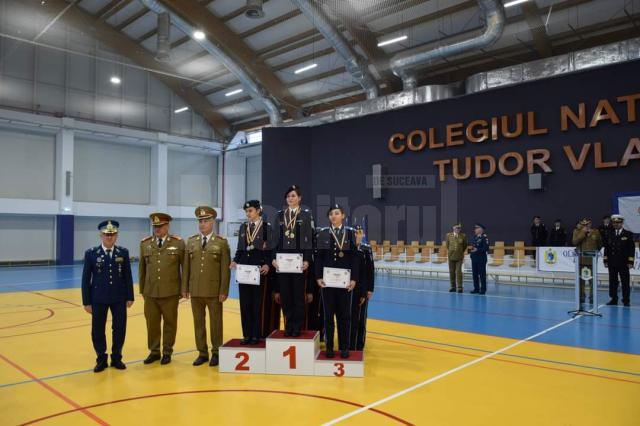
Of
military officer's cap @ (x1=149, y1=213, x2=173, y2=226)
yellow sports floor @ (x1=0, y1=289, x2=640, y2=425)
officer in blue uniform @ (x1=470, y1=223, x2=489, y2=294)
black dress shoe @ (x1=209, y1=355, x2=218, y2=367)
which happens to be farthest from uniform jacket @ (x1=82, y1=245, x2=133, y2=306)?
officer in blue uniform @ (x1=470, y1=223, x2=489, y2=294)

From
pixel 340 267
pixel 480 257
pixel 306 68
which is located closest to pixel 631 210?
pixel 480 257

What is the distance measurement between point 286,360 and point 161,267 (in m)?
1.59

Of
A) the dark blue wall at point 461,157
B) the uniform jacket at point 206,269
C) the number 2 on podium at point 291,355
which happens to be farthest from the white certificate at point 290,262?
the dark blue wall at point 461,157

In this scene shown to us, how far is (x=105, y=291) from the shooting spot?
179 inches

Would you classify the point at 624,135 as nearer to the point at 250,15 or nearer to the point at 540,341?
the point at 540,341

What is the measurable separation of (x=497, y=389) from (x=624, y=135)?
11.1 meters

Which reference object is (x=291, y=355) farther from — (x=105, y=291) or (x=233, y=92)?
(x=233, y=92)

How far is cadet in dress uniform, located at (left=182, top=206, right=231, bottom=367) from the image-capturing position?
4.70 m

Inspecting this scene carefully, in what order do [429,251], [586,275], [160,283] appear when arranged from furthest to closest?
[429,251], [586,275], [160,283]

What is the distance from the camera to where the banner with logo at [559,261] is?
1066 cm

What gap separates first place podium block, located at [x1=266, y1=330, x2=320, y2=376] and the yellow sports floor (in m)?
0.14

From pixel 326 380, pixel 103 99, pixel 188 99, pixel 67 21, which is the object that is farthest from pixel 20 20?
pixel 326 380

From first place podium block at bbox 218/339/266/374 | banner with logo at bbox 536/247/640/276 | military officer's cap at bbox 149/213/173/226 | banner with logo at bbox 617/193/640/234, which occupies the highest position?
banner with logo at bbox 617/193/640/234

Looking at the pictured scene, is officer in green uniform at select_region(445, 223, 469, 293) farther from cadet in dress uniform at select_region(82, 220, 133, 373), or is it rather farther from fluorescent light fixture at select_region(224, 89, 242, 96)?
fluorescent light fixture at select_region(224, 89, 242, 96)
